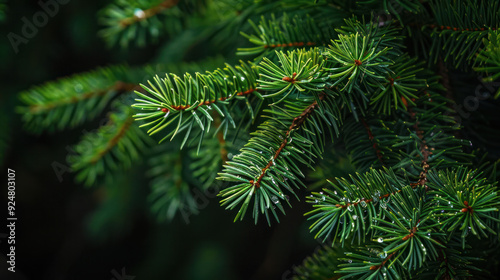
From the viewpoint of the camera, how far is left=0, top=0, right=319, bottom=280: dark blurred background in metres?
1.36

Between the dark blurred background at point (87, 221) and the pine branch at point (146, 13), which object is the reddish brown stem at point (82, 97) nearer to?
the pine branch at point (146, 13)

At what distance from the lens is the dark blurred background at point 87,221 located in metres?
1.36

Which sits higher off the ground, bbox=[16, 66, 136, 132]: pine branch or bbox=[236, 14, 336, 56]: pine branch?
bbox=[236, 14, 336, 56]: pine branch

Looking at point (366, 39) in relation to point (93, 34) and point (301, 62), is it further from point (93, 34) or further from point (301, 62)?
point (93, 34)

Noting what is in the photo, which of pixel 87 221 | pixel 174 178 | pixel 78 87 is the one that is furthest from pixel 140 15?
pixel 87 221

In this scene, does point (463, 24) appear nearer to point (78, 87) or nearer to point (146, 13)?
point (146, 13)

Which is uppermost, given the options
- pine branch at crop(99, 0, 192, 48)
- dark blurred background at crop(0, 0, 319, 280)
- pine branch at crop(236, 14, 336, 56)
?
pine branch at crop(99, 0, 192, 48)

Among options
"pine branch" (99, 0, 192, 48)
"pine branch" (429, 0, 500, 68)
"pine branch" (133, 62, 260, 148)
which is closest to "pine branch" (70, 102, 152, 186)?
"pine branch" (99, 0, 192, 48)

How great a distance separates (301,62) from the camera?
483 mm

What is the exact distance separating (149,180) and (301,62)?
1.13 metres

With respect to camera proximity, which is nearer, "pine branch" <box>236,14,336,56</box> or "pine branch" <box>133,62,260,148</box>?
"pine branch" <box>133,62,260,148</box>

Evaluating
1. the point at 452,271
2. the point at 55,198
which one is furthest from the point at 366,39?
the point at 55,198

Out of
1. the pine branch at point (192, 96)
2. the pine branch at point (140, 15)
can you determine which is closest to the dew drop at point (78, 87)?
the pine branch at point (140, 15)

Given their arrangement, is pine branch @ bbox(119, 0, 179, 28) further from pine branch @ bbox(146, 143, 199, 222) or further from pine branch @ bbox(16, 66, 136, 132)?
pine branch @ bbox(146, 143, 199, 222)
